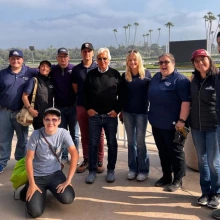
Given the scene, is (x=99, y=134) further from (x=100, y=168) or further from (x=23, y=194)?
(x=23, y=194)

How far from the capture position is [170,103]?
3.65m

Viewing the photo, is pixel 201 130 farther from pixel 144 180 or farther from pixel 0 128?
pixel 0 128

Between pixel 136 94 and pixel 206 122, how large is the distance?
1118 millimetres

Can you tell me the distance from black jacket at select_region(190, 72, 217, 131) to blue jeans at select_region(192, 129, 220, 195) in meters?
0.10

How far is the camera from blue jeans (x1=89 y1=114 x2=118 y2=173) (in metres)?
4.18

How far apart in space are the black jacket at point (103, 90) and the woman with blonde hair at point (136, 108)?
118 mm

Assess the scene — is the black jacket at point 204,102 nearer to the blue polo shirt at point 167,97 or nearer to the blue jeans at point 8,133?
the blue polo shirt at point 167,97

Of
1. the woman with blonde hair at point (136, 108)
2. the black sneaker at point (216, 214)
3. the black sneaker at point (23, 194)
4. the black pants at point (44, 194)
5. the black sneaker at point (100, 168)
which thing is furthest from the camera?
the black sneaker at point (100, 168)

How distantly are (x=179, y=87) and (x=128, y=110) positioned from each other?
35.3 inches

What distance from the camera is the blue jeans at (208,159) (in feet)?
10.8

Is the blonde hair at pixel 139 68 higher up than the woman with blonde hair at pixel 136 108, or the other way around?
the blonde hair at pixel 139 68

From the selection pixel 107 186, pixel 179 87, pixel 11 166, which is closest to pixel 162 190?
pixel 107 186

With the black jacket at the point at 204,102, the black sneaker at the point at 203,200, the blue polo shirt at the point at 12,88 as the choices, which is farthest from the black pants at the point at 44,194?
the black jacket at the point at 204,102

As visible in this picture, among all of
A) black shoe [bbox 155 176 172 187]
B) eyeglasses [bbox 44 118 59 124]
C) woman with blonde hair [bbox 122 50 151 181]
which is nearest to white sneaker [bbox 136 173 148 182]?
woman with blonde hair [bbox 122 50 151 181]
